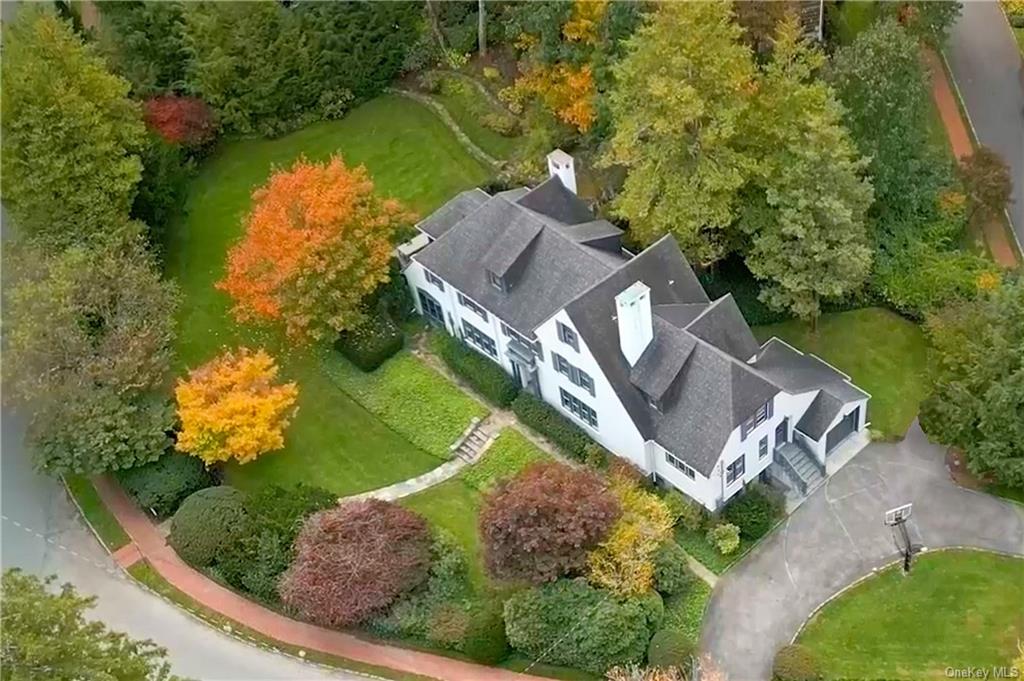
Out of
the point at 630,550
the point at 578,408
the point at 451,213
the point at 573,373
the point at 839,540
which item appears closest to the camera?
the point at 630,550

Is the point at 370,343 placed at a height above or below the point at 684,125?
below

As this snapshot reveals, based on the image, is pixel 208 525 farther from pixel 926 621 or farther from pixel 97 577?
pixel 926 621

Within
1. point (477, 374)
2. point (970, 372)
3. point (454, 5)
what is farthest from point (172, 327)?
point (970, 372)

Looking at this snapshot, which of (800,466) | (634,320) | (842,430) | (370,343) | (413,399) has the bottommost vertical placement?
(800,466)

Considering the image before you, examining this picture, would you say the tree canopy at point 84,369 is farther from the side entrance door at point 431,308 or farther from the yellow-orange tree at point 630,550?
the yellow-orange tree at point 630,550

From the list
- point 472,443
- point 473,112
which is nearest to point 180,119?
point 473,112

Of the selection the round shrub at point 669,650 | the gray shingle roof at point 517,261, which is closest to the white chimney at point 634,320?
the gray shingle roof at point 517,261

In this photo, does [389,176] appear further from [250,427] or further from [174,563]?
[174,563]
